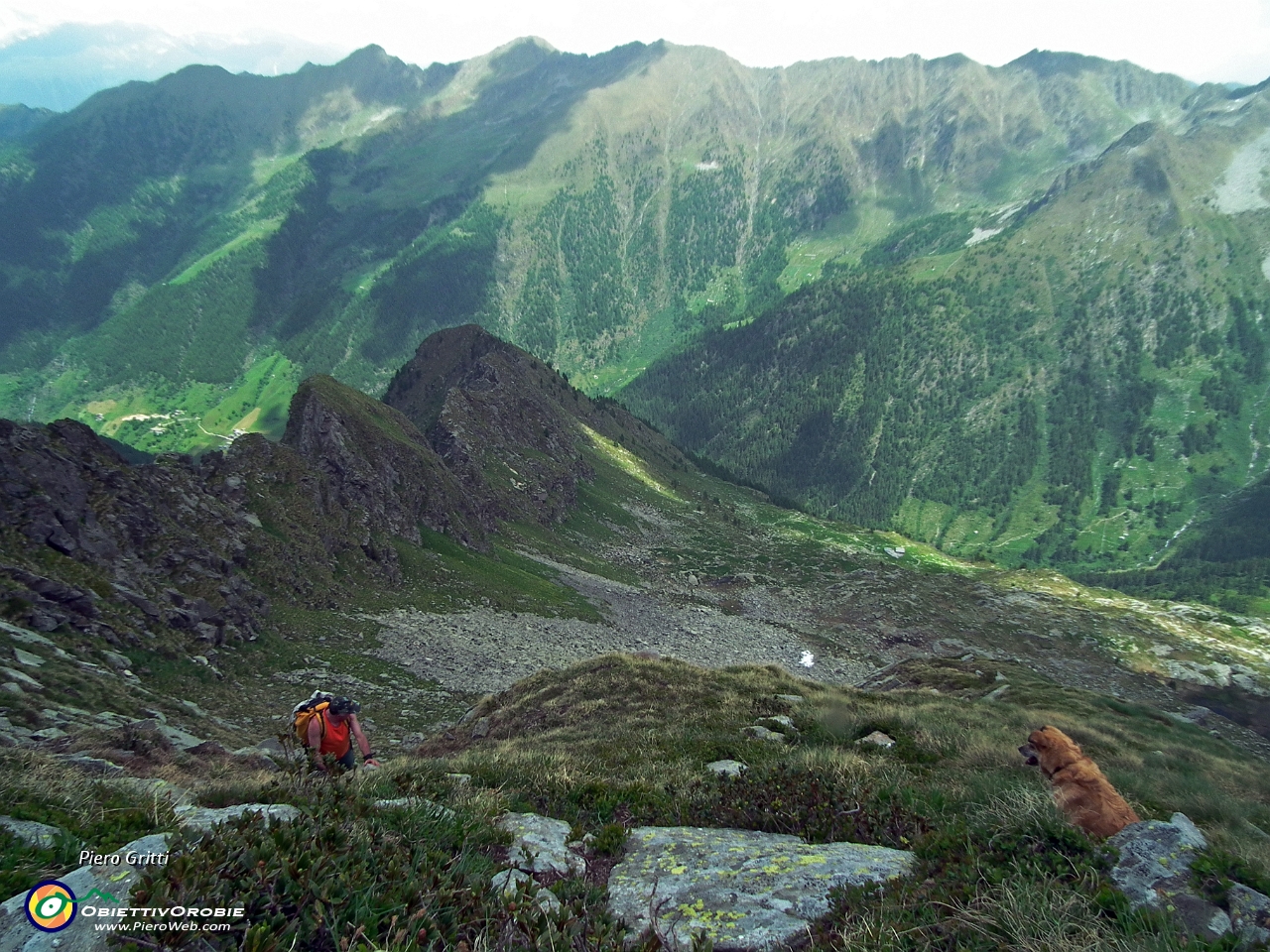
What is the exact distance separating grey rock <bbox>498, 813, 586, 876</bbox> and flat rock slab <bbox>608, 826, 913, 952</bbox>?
539 mm

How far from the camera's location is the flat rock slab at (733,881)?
18.8 ft

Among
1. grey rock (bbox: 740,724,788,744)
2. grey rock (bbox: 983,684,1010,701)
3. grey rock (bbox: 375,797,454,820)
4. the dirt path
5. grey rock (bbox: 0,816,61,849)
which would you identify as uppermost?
grey rock (bbox: 0,816,61,849)

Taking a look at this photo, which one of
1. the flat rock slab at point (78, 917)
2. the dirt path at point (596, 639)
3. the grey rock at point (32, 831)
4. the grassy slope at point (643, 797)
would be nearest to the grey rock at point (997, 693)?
the grassy slope at point (643, 797)

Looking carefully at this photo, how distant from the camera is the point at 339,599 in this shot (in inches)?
1549

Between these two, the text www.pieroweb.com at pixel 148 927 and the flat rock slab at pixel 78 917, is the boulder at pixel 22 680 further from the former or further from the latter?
the text www.pieroweb.com at pixel 148 927

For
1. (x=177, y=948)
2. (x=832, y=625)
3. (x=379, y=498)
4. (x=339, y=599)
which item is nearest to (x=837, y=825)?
(x=177, y=948)

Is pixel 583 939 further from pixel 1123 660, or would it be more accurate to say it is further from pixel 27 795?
pixel 1123 660

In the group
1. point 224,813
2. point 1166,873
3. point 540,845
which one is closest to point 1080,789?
point 1166,873

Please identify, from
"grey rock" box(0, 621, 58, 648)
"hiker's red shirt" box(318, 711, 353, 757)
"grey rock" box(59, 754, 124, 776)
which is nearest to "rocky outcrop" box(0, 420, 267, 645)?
"grey rock" box(0, 621, 58, 648)

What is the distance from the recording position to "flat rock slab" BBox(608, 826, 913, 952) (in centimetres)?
573

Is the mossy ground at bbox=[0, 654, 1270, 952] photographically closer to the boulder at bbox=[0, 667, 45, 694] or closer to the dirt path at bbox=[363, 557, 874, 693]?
the boulder at bbox=[0, 667, 45, 694]

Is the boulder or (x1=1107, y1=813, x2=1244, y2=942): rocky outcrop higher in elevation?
(x1=1107, y1=813, x2=1244, y2=942): rocky outcrop

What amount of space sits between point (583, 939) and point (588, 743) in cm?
1112

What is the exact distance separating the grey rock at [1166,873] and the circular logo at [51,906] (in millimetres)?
7897
